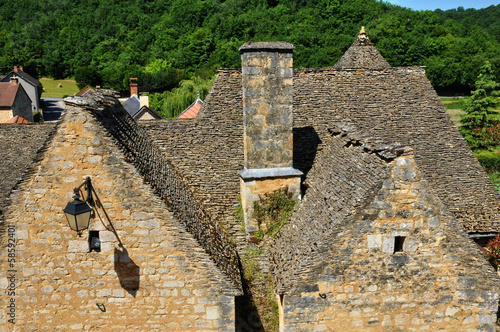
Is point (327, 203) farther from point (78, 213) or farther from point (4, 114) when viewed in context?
point (4, 114)

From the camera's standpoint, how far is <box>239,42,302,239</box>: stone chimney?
26.1 ft

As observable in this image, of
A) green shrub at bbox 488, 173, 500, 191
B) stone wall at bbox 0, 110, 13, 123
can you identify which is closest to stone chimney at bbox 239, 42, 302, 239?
green shrub at bbox 488, 173, 500, 191

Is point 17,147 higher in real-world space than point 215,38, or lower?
lower

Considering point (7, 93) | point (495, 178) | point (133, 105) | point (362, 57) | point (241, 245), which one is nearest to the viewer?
point (241, 245)

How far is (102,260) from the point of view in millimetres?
6168

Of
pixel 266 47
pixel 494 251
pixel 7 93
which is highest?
pixel 7 93

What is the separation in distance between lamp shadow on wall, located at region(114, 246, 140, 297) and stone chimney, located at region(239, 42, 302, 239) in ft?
9.44

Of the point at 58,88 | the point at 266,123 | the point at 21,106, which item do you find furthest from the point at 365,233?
the point at 58,88

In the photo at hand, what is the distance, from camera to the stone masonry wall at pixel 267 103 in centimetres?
793

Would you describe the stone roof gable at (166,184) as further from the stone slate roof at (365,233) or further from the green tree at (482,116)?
the green tree at (482,116)

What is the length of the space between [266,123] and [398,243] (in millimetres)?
3407

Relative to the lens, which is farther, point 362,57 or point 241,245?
point 362,57

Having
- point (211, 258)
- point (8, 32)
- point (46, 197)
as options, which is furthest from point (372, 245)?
point (8, 32)

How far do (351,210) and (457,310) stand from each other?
2612 millimetres
